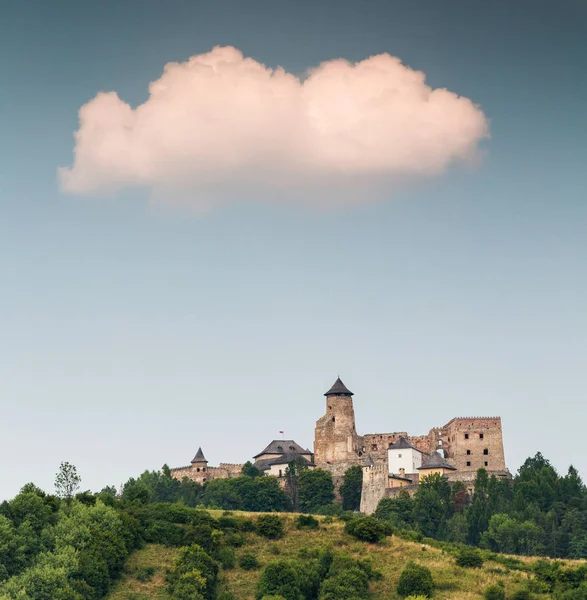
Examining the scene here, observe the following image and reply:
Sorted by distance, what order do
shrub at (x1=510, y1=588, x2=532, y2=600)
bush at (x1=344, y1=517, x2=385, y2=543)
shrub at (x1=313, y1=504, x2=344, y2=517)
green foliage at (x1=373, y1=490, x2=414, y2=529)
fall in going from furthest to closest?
shrub at (x1=313, y1=504, x2=344, y2=517) → green foliage at (x1=373, y1=490, x2=414, y2=529) → bush at (x1=344, y1=517, x2=385, y2=543) → shrub at (x1=510, y1=588, x2=532, y2=600)

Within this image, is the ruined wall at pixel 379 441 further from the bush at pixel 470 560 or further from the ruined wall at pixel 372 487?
the bush at pixel 470 560

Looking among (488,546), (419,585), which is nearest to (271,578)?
(419,585)

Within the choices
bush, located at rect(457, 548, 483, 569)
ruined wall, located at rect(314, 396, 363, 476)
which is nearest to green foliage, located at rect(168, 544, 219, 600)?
bush, located at rect(457, 548, 483, 569)

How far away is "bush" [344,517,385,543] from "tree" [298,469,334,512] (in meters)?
28.8

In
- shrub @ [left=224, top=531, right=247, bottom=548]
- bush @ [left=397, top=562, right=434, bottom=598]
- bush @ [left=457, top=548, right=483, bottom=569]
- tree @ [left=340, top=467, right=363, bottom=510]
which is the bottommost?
bush @ [left=397, top=562, right=434, bottom=598]

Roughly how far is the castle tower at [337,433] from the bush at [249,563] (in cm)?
4485

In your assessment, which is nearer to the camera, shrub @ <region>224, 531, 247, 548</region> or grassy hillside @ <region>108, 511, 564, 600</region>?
grassy hillside @ <region>108, 511, 564, 600</region>

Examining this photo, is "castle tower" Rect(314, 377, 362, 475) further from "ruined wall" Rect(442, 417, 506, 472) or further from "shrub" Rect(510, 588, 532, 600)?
"shrub" Rect(510, 588, 532, 600)

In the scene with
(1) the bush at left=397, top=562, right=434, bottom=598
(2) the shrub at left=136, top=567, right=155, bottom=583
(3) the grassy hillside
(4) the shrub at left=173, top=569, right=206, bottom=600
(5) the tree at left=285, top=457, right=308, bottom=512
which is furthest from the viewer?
(5) the tree at left=285, top=457, right=308, bottom=512

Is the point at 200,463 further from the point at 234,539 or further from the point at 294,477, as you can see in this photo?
the point at 234,539

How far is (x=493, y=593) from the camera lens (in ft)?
264

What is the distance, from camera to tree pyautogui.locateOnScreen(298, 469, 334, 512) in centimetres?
12325

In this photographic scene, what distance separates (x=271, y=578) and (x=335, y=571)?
180 inches

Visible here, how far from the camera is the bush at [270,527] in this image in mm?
92375
